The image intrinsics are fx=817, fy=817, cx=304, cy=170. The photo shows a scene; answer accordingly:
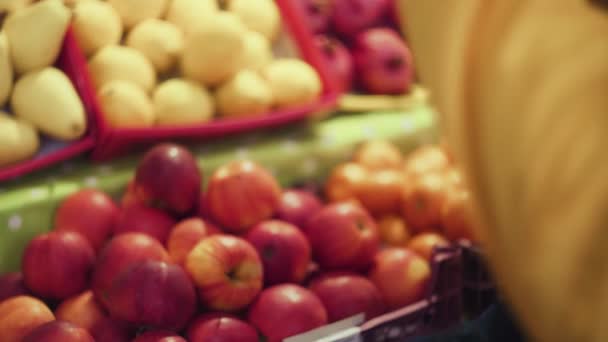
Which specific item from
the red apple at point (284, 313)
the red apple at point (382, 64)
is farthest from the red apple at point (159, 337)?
the red apple at point (382, 64)

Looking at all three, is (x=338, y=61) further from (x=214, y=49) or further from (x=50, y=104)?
(x=50, y=104)

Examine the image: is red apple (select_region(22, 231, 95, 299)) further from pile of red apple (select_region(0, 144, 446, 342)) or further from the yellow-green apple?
the yellow-green apple

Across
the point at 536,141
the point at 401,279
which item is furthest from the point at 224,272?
the point at 536,141

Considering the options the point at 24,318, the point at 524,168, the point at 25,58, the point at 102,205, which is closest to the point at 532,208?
the point at 524,168

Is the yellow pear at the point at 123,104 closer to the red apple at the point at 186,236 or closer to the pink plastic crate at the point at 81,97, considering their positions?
the pink plastic crate at the point at 81,97

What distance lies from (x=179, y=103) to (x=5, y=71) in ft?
0.85

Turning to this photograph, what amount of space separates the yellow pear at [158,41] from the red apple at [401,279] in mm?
469

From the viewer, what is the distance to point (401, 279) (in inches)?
41.3

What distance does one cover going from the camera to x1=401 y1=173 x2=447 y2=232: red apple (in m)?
1.19

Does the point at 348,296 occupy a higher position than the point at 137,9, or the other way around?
the point at 137,9

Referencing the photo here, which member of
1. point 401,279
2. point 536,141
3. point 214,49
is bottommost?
point 401,279

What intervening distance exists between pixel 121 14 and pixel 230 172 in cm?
31

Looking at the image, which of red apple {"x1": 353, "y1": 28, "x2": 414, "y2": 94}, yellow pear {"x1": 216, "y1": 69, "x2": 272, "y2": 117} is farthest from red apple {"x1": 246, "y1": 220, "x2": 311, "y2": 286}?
red apple {"x1": 353, "y1": 28, "x2": 414, "y2": 94}

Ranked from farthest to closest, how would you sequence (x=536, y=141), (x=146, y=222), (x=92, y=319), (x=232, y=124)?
(x=232, y=124) < (x=146, y=222) < (x=92, y=319) < (x=536, y=141)
